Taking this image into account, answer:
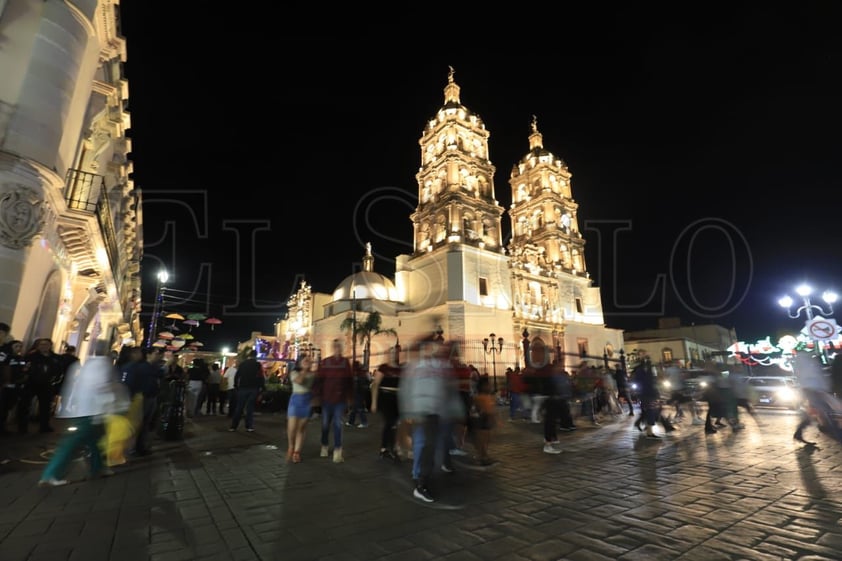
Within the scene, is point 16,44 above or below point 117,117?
below

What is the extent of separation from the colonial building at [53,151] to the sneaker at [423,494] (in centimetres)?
908

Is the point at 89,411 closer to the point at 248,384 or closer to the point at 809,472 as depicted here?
the point at 248,384

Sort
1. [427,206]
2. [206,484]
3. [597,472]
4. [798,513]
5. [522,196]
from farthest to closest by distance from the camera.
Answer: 1. [522,196]
2. [427,206]
3. [597,472]
4. [206,484]
5. [798,513]

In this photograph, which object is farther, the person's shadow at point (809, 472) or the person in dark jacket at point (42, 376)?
the person in dark jacket at point (42, 376)

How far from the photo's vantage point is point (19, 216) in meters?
8.06

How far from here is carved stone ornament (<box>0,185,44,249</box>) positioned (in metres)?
7.87

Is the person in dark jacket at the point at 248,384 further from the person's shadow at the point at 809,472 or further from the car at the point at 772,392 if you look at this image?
the car at the point at 772,392

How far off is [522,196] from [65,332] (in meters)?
52.2

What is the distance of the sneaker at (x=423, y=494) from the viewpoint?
169 inches

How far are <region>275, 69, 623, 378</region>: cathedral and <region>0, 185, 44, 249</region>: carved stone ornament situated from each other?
2817 cm

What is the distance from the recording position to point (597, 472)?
5.65m

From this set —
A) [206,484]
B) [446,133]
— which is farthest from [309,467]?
[446,133]

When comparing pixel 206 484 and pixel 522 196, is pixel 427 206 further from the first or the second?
pixel 206 484

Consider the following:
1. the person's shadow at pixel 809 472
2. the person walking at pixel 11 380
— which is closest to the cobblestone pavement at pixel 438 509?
the person's shadow at pixel 809 472
